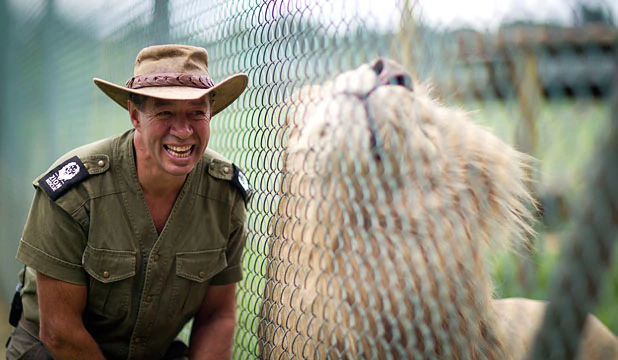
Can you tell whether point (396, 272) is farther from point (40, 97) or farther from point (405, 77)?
point (40, 97)

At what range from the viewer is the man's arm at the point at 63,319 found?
2.22 m

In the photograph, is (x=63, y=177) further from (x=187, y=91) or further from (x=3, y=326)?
(x=3, y=326)

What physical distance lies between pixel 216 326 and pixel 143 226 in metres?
0.53

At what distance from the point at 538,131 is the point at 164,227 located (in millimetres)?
1375

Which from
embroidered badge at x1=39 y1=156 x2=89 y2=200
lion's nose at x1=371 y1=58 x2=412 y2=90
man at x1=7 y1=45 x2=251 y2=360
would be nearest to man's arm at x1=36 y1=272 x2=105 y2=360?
man at x1=7 y1=45 x2=251 y2=360

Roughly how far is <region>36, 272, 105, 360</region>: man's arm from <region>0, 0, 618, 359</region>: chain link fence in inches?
24.8

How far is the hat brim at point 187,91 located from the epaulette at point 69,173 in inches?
9.4

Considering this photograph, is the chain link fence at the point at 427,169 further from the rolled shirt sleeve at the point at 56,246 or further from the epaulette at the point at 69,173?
the rolled shirt sleeve at the point at 56,246

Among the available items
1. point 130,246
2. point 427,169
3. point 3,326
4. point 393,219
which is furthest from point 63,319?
point 3,326

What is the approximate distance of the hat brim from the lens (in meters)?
Result: 2.06

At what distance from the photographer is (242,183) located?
95.6 inches

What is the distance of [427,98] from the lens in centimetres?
198

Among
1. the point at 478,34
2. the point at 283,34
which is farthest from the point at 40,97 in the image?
the point at 478,34

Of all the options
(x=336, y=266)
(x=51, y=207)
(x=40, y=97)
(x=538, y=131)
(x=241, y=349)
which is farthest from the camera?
(x=40, y=97)
